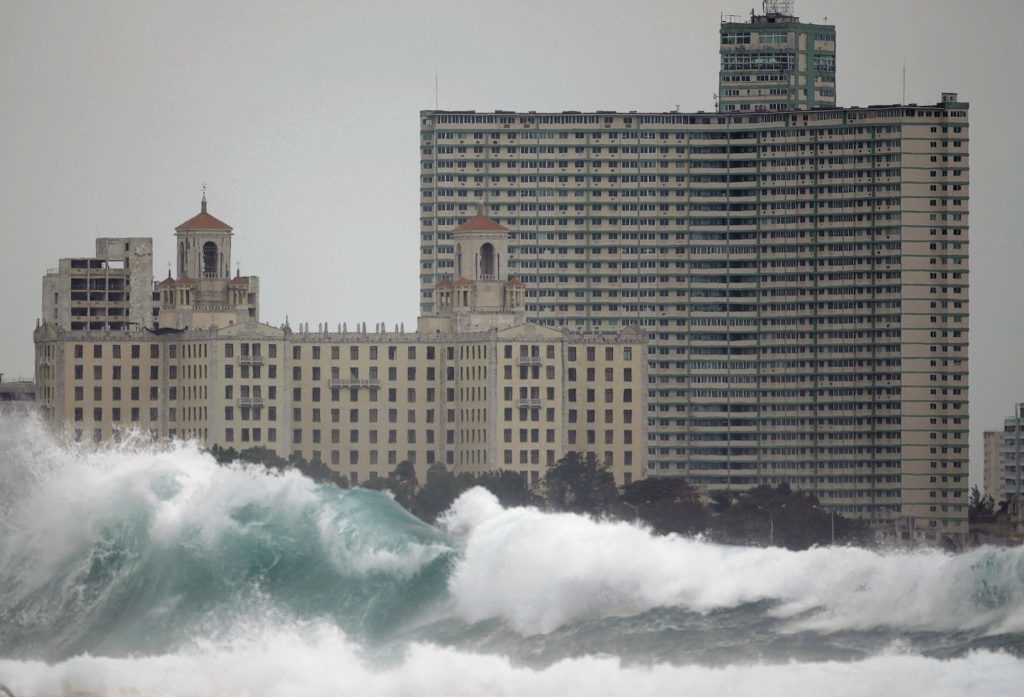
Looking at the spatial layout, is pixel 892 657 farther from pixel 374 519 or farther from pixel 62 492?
pixel 62 492

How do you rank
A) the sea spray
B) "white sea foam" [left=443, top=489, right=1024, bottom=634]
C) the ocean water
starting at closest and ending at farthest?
the ocean water, "white sea foam" [left=443, top=489, right=1024, bottom=634], the sea spray

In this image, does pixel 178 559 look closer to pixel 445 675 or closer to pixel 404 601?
pixel 404 601

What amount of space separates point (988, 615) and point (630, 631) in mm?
17444

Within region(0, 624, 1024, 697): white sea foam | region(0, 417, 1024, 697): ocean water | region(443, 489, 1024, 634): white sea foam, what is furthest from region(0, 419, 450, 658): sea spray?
region(443, 489, 1024, 634): white sea foam

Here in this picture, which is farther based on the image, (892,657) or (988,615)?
(988,615)

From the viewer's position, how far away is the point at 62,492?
154 m

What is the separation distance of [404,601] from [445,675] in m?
13.0

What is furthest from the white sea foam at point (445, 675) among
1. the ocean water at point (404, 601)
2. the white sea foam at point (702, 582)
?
the white sea foam at point (702, 582)

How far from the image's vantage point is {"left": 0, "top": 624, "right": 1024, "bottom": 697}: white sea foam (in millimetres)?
135375

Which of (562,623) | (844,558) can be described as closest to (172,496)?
(562,623)

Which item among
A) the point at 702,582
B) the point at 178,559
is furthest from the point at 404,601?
the point at 702,582

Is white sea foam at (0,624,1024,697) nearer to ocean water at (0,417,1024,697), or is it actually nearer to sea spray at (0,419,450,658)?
ocean water at (0,417,1024,697)

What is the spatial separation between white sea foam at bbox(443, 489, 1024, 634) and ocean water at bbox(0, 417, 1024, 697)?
0.45 feet

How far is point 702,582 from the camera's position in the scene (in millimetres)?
154875
